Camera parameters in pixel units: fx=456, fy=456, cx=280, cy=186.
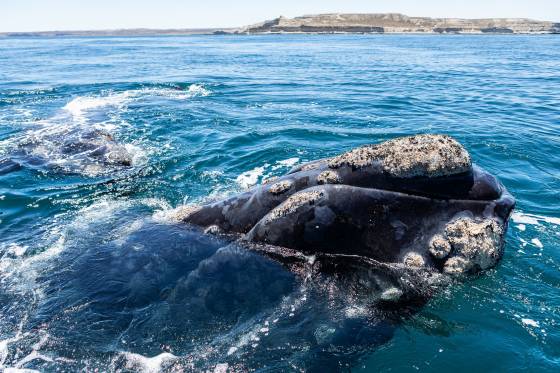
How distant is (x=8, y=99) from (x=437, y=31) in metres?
164

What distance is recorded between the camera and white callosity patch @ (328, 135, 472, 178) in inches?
217

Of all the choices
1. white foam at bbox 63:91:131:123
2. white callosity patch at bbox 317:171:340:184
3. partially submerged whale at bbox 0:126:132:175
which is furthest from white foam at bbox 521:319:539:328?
white foam at bbox 63:91:131:123

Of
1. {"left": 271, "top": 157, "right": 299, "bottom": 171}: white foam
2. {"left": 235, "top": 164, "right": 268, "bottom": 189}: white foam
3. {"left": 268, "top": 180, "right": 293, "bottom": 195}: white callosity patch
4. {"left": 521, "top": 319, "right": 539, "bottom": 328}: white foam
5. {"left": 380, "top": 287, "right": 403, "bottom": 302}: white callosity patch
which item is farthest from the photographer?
{"left": 271, "top": 157, "right": 299, "bottom": 171}: white foam

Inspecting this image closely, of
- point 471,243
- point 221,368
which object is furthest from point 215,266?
point 471,243

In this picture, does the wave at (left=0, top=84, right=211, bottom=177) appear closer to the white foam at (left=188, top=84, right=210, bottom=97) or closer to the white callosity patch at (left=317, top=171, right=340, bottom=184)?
the white foam at (left=188, top=84, right=210, bottom=97)

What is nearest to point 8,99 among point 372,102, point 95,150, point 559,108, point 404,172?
point 95,150

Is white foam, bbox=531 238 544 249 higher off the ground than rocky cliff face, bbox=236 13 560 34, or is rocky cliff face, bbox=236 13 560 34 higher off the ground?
rocky cliff face, bbox=236 13 560 34

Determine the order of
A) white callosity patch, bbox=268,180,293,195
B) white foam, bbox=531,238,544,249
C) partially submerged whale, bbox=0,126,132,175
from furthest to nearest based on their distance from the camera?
partially submerged whale, bbox=0,126,132,175, white foam, bbox=531,238,544,249, white callosity patch, bbox=268,180,293,195

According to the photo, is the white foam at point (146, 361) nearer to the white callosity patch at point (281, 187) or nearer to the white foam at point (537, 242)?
the white callosity patch at point (281, 187)

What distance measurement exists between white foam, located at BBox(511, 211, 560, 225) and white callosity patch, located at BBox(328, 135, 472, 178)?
14.6 ft

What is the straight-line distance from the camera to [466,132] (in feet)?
53.4

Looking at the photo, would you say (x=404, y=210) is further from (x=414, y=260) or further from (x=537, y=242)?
(x=537, y=242)

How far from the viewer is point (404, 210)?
567cm

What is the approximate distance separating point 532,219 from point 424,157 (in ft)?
16.9
